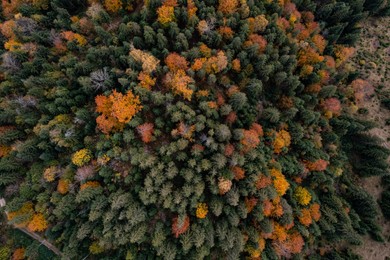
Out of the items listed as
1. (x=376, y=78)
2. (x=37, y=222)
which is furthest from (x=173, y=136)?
(x=376, y=78)

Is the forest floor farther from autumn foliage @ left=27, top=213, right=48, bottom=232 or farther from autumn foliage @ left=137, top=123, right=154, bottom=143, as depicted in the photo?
autumn foliage @ left=27, top=213, right=48, bottom=232

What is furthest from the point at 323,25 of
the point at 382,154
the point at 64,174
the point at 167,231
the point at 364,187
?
the point at 64,174

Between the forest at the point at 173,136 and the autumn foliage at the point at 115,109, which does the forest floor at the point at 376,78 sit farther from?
the autumn foliage at the point at 115,109

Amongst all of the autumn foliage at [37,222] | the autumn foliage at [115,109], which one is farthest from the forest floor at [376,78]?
the autumn foliage at [37,222]

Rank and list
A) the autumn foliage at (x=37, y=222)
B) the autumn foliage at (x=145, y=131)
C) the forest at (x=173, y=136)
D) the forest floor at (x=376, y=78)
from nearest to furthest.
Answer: the autumn foliage at (x=145, y=131)
the forest at (x=173, y=136)
the autumn foliage at (x=37, y=222)
the forest floor at (x=376, y=78)

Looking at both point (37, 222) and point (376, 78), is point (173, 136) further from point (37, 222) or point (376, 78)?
point (376, 78)

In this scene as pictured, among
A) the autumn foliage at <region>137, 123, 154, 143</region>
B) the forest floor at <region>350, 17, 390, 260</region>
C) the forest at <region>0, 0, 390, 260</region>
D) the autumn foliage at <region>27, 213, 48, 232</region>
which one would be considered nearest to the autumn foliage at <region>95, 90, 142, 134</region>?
the forest at <region>0, 0, 390, 260</region>

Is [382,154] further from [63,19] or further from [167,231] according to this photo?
[63,19]
